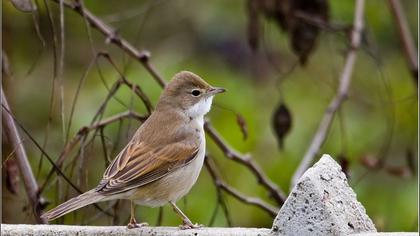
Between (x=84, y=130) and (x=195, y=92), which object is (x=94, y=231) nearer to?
(x=84, y=130)

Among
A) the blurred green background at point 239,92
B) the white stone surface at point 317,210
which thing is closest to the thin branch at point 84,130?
the blurred green background at point 239,92

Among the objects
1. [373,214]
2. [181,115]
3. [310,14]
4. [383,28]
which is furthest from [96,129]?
[383,28]

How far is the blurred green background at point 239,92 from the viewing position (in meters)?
6.67

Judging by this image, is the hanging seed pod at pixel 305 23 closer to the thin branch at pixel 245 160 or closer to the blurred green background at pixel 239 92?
the blurred green background at pixel 239 92

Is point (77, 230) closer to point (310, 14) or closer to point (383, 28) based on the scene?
point (310, 14)

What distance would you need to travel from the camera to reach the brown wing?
465 cm

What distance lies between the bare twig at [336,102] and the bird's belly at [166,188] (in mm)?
572

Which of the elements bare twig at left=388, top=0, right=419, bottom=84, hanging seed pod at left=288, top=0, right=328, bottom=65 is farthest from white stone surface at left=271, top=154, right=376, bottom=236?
bare twig at left=388, top=0, right=419, bottom=84

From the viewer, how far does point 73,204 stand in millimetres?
4293

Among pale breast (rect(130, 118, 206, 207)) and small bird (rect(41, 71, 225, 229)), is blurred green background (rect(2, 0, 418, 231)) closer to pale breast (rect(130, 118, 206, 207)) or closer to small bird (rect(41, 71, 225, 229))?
small bird (rect(41, 71, 225, 229))

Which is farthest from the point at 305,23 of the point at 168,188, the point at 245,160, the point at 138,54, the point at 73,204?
the point at 73,204

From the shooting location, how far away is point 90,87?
8.23m

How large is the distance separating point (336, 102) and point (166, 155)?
4.00ft

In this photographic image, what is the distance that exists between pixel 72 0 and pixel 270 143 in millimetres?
2946
